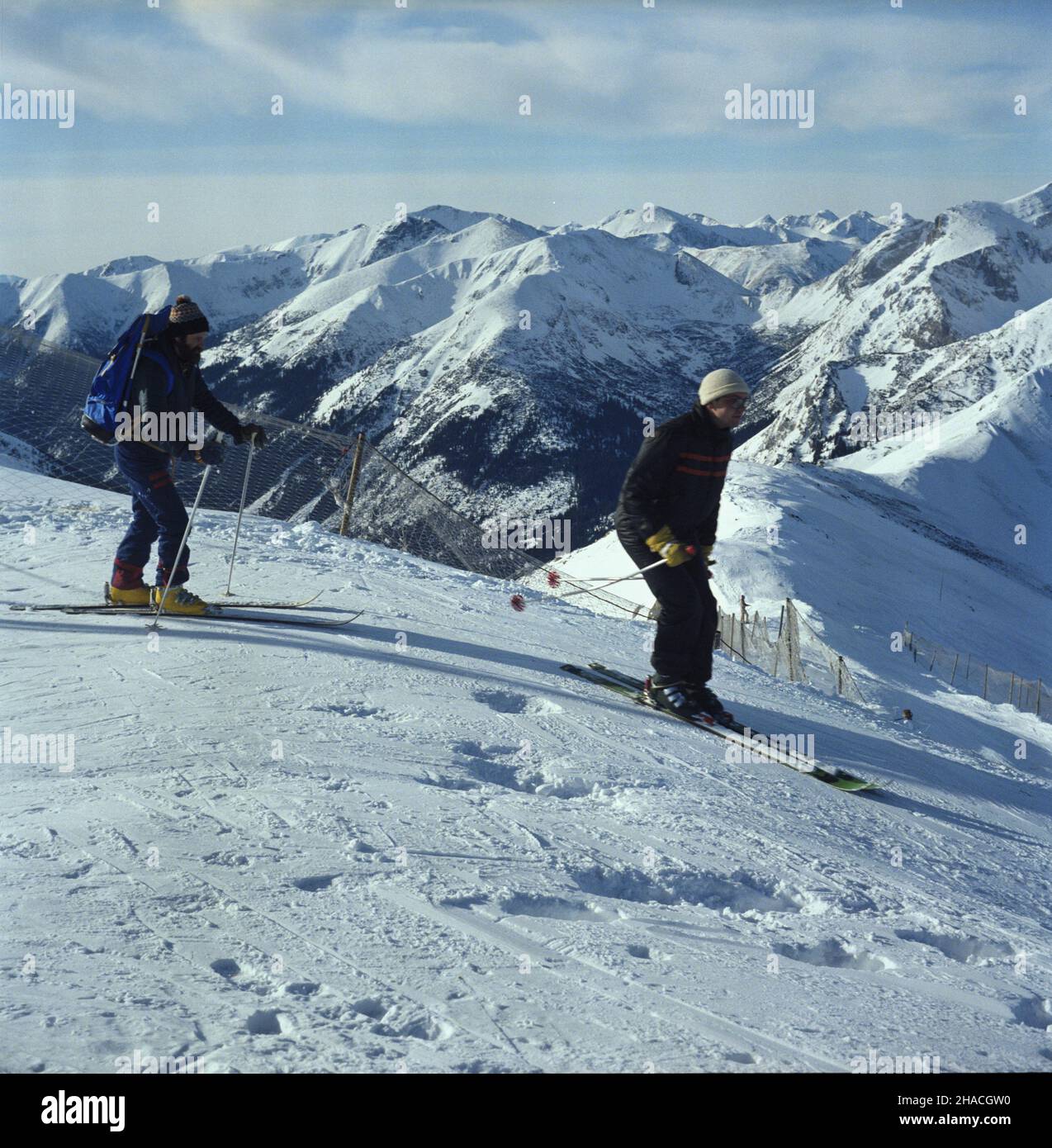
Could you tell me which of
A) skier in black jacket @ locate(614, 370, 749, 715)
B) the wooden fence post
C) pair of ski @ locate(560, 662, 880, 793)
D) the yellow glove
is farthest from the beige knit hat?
the wooden fence post

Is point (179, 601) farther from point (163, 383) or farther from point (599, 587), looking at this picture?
point (599, 587)

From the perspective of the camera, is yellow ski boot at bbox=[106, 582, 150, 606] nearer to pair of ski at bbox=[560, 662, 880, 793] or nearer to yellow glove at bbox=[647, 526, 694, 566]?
pair of ski at bbox=[560, 662, 880, 793]

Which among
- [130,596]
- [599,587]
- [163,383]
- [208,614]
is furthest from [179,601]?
[599,587]

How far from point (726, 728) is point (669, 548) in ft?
4.47

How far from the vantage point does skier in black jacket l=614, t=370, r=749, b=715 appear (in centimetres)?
619

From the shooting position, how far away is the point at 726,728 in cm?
653

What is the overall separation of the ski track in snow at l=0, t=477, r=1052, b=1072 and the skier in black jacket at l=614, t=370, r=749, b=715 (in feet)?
1.57

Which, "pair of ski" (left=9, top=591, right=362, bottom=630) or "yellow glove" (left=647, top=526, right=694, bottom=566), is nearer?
"yellow glove" (left=647, top=526, right=694, bottom=566)

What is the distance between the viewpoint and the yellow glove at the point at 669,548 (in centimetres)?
607

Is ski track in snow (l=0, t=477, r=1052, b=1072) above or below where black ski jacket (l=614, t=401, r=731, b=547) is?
below
